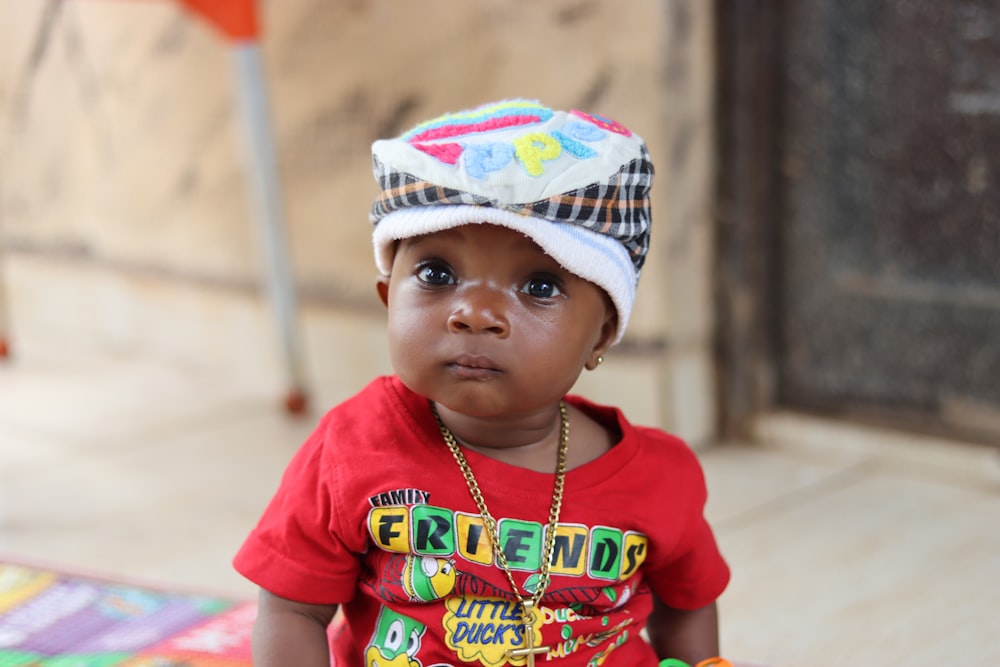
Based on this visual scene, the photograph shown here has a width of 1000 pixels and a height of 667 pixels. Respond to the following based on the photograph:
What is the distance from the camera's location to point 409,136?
3.41 feet

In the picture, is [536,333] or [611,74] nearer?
[536,333]

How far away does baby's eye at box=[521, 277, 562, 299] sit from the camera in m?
0.99

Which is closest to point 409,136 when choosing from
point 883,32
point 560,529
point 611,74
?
point 560,529

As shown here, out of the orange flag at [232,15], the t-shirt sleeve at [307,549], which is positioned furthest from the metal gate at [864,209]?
the t-shirt sleeve at [307,549]

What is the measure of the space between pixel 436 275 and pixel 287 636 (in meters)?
0.33

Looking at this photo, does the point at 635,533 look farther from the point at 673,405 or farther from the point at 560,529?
the point at 673,405

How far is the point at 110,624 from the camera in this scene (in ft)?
5.08

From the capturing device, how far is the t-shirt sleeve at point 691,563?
3.65 ft

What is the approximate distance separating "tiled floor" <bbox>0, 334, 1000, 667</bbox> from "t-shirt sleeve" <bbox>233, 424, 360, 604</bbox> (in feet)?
2.29

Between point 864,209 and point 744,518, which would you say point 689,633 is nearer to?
point 744,518

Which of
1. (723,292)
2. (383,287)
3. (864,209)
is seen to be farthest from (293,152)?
(383,287)

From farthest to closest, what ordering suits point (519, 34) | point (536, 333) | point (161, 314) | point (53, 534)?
point (161, 314) < point (519, 34) < point (53, 534) < point (536, 333)

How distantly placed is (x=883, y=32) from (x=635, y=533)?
131 cm

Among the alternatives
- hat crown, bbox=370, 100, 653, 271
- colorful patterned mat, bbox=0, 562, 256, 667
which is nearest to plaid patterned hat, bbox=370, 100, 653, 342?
hat crown, bbox=370, 100, 653, 271
